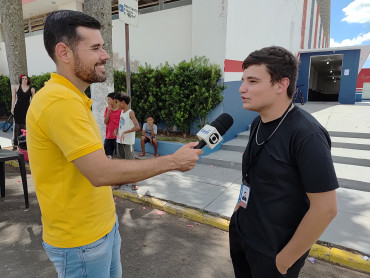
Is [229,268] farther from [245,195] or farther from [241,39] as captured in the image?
[241,39]

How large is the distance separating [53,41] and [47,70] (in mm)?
12891

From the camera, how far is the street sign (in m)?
4.86

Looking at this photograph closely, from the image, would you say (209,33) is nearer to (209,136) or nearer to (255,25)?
(255,25)

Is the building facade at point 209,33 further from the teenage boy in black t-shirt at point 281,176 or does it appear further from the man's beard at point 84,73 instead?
the man's beard at point 84,73

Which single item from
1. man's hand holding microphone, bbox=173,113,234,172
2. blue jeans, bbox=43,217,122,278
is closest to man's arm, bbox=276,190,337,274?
man's hand holding microphone, bbox=173,113,234,172

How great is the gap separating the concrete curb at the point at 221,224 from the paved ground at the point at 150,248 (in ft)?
0.28

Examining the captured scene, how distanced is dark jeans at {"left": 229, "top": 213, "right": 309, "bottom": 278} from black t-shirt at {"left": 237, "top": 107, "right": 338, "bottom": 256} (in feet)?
0.16

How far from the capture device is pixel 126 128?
5082 millimetres

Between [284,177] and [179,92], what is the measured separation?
6.06 m

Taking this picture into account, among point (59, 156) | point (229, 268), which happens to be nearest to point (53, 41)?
point (59, 156)

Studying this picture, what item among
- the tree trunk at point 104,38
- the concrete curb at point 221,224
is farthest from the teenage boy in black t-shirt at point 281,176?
the tree trunk at point 104,38

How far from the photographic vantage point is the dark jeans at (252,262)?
1.48 metres

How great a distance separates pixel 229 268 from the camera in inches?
116

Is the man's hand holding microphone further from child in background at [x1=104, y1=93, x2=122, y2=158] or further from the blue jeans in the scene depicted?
child in background at [x1=104, y1=93, x2=122, y2=158]
